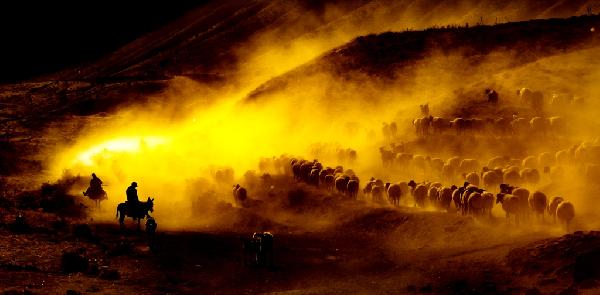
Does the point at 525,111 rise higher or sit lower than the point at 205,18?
lower

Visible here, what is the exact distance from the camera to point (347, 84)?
45000 millimetres

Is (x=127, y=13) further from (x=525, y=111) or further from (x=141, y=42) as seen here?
(x=525, y=111)

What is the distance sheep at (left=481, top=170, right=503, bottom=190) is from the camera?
2636 cm

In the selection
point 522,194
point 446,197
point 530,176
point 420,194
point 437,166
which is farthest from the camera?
point 437,166

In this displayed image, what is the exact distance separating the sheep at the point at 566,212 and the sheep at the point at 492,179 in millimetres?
6082

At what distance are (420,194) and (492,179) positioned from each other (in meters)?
3.14

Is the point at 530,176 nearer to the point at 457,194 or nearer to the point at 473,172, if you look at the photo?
the point at 473,172

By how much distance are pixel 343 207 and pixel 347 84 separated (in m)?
19.2

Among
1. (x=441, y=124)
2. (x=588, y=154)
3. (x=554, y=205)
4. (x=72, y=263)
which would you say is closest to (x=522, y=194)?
(x=554, y=205)

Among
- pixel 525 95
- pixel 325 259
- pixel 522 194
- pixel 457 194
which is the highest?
pixel 525 95

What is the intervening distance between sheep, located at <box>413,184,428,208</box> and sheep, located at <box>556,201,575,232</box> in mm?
6139

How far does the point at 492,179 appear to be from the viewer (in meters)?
26.4

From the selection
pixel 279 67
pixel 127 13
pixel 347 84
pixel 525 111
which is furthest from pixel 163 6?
pixel 525 111

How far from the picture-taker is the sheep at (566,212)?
20.1 metres
